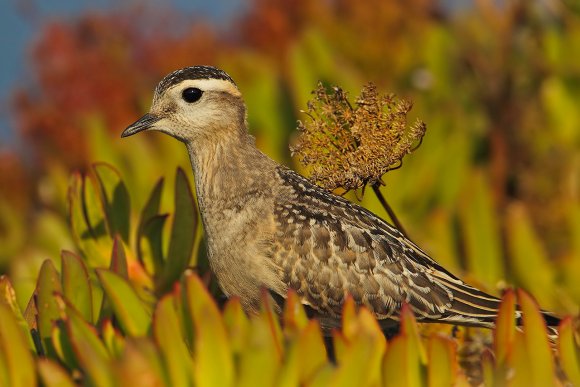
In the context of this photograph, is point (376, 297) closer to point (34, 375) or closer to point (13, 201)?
point (34, 375)

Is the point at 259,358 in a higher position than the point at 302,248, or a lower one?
lower

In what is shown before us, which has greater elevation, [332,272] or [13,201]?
[13,201]

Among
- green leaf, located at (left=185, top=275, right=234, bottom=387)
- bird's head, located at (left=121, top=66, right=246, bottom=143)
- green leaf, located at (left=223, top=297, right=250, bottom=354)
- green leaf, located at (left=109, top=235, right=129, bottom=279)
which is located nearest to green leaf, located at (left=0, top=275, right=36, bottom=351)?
green leaf, located at (left=109, top=235, right=129, bottom=279)

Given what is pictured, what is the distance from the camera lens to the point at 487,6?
9281 millimetres

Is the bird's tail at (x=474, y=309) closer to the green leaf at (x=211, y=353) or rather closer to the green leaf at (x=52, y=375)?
the green leaf at (x=211, y=353)

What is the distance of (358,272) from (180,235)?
90 cm

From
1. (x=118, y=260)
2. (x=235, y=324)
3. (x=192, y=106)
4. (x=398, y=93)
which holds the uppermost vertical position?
(x=398, y=93)

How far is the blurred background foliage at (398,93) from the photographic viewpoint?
6117mm

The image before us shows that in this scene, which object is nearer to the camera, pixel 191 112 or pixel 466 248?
pixel 191 112

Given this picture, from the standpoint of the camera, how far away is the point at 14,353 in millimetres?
3127

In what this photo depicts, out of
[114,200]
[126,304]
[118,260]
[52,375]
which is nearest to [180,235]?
[114,200]

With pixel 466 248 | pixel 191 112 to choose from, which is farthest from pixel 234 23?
pixel 191 112

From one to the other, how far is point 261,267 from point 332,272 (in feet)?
0.97

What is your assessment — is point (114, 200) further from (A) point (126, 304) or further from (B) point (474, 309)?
(B) point (474, 309)
